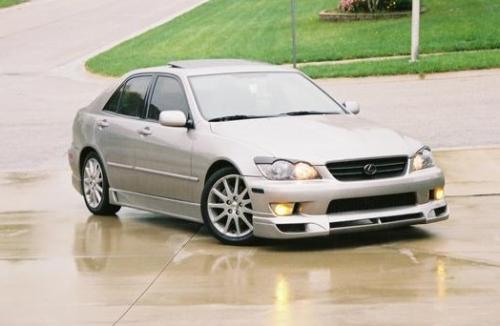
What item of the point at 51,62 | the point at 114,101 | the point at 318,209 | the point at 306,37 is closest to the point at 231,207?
the point at 318,209

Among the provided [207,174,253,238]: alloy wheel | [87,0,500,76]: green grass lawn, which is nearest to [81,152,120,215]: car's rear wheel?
[207,174,253,238]: alloy wheel

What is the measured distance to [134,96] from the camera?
12297 mm

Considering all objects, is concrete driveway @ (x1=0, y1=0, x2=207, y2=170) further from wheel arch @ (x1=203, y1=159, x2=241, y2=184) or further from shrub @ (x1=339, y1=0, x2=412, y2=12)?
shrub @ (x1=339, y1=0, x2=412, y2=12)

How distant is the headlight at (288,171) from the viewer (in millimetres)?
10070

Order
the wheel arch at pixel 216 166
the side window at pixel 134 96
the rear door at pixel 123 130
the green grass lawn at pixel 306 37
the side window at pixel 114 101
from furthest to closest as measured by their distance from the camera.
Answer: the green grass lawn at pixel 306 37 → the side window at pixel 114 101 → the side window at pixel 134 96 → the rear door at pixel 123 130 → the wheel arch at pixel 216 166

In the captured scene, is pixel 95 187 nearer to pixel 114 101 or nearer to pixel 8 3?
pixel 114 101

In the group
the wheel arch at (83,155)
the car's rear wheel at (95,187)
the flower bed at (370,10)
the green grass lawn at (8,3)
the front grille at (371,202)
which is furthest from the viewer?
the green grass lawn at (8,3)

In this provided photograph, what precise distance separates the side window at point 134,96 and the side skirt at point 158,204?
30.5 inches

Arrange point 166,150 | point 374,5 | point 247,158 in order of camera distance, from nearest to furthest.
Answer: point 247,158 → point 166,150 → point 374,5

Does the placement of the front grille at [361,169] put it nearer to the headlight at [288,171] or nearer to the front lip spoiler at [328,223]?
the headlight at [288,171]

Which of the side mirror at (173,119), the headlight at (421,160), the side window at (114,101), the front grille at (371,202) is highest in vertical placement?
the side mirror at (173,119)

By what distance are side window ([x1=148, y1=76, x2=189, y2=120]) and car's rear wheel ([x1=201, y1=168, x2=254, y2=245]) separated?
43.4 inches

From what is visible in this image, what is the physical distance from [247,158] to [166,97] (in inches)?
69.1

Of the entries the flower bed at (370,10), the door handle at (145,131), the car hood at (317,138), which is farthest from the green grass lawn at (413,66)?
the car hood at (317,138)
